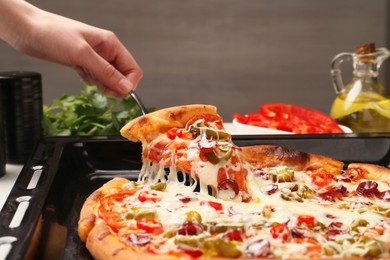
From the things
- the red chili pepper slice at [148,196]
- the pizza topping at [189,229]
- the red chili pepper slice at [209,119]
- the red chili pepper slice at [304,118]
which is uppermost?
the red chili pepper slice at [209,119]

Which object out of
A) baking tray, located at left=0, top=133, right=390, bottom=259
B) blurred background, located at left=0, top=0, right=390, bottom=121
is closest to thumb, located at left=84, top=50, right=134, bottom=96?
baking tray, located at left=0, top=133, right=390, bottom=259

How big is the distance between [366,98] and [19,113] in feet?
4.85

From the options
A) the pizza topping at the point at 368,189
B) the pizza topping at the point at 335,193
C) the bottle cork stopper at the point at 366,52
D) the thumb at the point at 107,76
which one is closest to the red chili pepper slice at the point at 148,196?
the pizza topping at the point at 335,193

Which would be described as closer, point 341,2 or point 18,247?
point 18,247

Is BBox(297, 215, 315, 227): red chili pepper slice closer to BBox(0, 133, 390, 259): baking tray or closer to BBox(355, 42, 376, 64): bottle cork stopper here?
BBox(0, 133, 390, 259): baking tray

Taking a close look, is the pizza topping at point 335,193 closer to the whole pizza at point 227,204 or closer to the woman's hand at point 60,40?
the whole pizza at point 227,204

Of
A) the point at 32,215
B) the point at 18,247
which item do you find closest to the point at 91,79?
the point at 32,215

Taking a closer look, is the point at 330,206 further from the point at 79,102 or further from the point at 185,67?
the point at 185,67

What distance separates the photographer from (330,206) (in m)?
1.77

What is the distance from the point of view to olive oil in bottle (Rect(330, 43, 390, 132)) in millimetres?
2775

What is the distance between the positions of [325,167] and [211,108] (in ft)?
1.43

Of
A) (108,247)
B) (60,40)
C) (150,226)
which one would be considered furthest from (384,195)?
(60,40)

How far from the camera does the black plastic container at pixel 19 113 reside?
2619 millimetres

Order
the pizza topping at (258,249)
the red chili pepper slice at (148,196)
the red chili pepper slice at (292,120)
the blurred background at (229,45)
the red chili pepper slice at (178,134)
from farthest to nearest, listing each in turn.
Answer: the blurred background at (229,45), the red chili pepper slice at (292,120), the red chili pepper slice at (178,134), the red chili pepper slice at (148,196), the pizza topping at (258,249)
